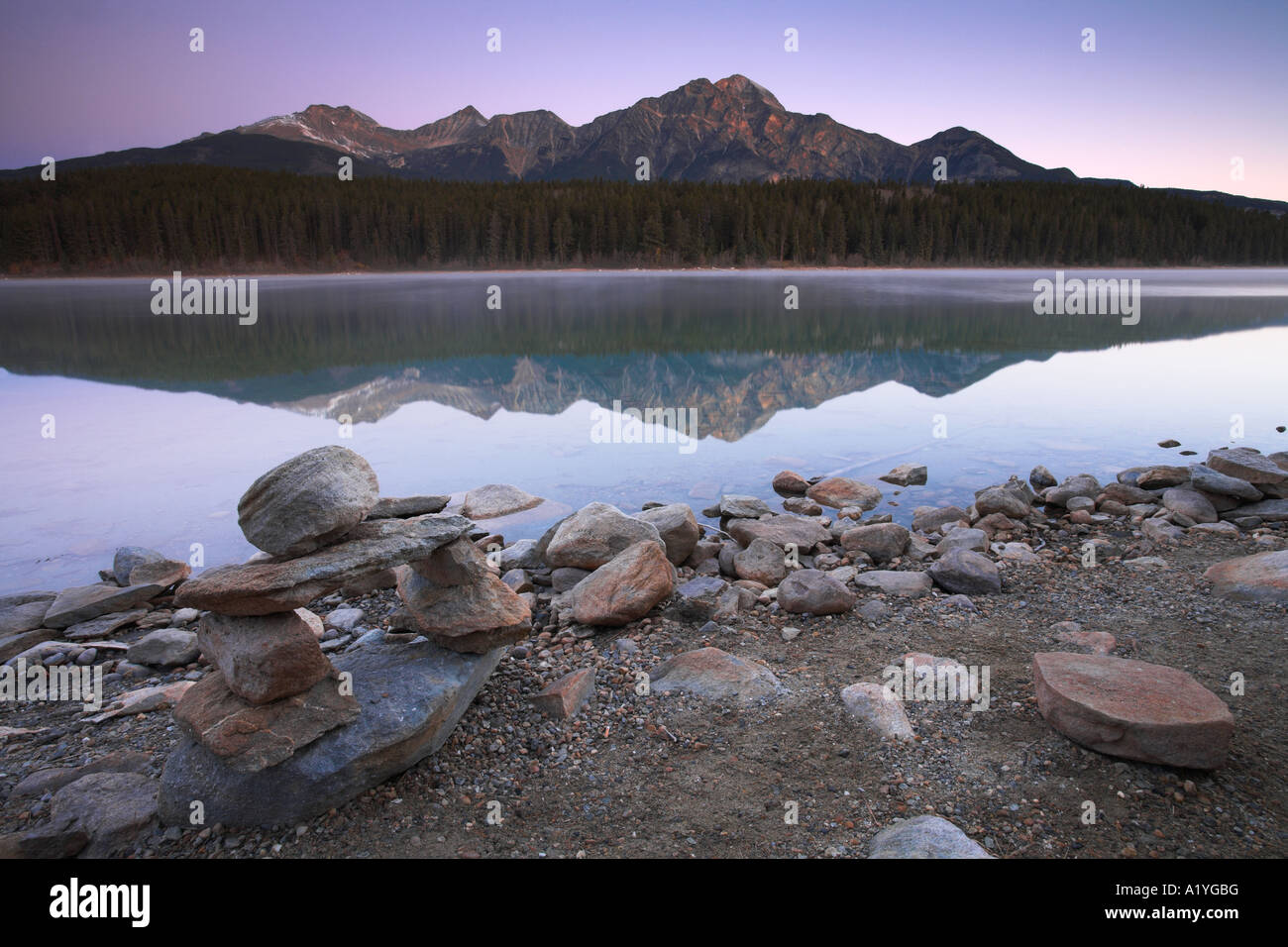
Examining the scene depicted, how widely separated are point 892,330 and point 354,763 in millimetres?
29219

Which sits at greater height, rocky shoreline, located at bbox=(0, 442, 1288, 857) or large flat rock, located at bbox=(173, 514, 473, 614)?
large flat rock, located at bbox=(173, 514, 473, 614)

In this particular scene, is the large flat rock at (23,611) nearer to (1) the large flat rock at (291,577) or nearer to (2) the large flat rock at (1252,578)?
(1) the large flat rock at (291,577)

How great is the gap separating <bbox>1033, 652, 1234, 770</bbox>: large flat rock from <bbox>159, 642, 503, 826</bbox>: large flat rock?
3.41 meters

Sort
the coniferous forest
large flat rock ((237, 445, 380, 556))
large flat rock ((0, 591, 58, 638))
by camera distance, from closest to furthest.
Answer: large flat rock ((237, 445, 380, 556)) < large flat rock ((0, 591, 58, 638)) < the coniferous forest

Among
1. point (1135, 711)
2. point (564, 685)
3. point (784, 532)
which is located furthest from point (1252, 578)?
point (564, 685)

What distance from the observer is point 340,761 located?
12.8 feet

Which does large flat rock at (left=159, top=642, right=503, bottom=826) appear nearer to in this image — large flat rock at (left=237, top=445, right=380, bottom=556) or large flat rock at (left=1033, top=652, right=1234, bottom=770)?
large flat rock at (left=237, top=445, right=380, bottom=556)

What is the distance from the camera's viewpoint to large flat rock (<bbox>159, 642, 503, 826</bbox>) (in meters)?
3.78

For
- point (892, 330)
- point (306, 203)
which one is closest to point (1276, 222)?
point (892, 330)

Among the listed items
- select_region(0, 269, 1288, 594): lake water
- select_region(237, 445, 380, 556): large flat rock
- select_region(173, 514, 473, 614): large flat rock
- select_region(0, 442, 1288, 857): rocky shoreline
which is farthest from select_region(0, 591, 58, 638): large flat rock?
select_region(237, 445, 380, 556): large flat rock

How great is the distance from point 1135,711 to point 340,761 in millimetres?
4116

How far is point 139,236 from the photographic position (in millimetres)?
90375

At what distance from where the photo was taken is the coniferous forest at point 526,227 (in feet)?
297
